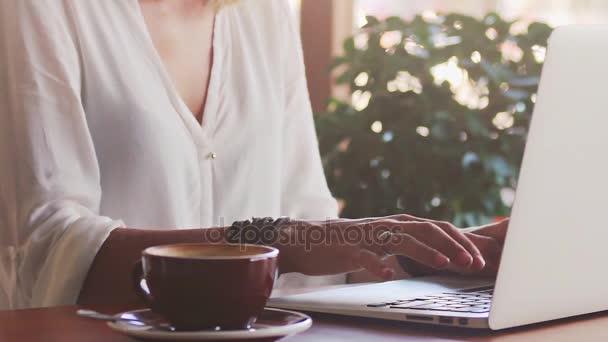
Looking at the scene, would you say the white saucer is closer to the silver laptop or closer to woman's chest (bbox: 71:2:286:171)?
the silver laptop

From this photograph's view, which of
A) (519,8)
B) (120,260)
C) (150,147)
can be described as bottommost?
(120,260)

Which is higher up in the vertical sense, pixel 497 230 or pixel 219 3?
pixel 219 3

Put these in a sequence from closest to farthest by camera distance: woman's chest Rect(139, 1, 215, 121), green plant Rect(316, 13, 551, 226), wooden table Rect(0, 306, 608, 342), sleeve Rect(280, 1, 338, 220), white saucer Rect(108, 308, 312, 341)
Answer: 1. white saucer Rect(108, 308, 312, 341)
2. wooden table Rect(0, 306, 608, 342)
3. woman's chest Rect(139, 1, 215, 121)
4. sleeve Rect(280, 1, 338, 220)
5. green plant Rect(316, 13, 551, 226)

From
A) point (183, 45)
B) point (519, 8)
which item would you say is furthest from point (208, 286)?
point (519, 8)

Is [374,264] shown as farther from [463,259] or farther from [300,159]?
[300,159]

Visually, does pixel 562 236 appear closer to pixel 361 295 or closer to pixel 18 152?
pixel 361 295

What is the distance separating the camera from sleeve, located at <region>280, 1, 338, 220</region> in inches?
65.1

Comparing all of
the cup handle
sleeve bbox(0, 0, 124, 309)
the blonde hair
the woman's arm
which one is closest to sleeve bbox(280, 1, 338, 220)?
the blonde hair

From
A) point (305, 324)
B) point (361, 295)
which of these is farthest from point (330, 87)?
point (305, 324)

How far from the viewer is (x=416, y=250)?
89cm

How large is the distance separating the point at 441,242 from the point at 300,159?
2.64 feet

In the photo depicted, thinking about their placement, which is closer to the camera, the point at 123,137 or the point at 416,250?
the point at 416,250

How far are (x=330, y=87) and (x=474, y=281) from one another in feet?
7.40

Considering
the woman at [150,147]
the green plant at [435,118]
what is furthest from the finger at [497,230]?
the green plant at [435,118]
